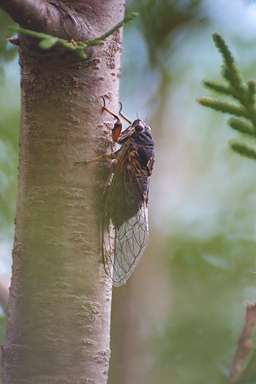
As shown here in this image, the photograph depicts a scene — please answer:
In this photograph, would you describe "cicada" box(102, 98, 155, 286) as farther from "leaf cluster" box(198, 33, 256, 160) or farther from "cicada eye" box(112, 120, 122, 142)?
"leaf cluster" box(198, 33, 256, 160)

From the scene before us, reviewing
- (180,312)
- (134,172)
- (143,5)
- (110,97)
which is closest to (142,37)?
(143,5)

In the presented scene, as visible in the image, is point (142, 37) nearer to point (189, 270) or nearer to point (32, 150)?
point (189, 270)

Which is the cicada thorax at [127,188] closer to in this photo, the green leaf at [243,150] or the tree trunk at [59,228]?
the tree trunk at [59,228]

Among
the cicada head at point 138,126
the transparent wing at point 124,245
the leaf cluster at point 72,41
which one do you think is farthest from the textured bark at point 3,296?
the leaf cluster at point 72,41

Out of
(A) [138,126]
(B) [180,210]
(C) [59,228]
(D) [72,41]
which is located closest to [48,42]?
(D) [72,41]

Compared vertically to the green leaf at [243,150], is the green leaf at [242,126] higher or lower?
higher

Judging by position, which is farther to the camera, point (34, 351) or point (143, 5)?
point (143, 5)

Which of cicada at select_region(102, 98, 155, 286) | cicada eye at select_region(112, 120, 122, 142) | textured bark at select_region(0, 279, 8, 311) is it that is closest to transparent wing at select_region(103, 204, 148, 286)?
cicada at select_region(102, 98, 155, 286)
